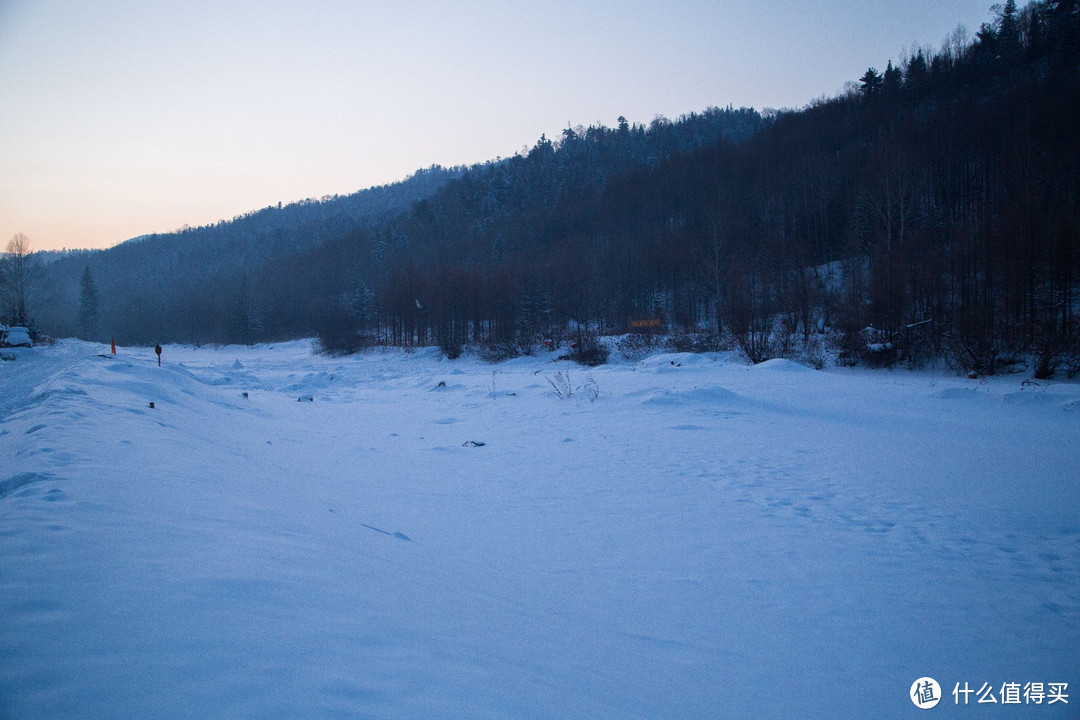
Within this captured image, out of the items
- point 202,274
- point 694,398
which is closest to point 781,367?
point 694,398

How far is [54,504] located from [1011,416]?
42.3ft

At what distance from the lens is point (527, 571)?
3867 millimetres

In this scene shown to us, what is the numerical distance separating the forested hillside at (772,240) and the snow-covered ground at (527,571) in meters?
14.8

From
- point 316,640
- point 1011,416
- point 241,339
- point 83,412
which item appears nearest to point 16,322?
point 241,339

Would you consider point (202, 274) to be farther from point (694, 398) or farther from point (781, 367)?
point (694, 398)

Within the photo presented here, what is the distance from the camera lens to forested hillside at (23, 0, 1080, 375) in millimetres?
20734

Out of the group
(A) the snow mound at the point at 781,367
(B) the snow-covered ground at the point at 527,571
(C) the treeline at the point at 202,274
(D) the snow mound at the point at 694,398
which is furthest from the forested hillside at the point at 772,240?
(B) the snow-covered ground at the point at 527,571

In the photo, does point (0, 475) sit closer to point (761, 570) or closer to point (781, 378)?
point (761, 570)

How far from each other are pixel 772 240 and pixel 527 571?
150 feet

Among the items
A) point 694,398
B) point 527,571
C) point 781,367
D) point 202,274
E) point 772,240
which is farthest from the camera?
point 202,274

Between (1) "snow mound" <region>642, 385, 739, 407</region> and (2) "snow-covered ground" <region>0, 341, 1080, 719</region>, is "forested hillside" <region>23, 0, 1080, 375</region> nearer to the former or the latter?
(1) "snow mound" <region>642, 385, 739, 407</region>

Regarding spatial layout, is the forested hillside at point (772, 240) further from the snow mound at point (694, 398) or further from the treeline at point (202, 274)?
the snow mound at point (694, 398)

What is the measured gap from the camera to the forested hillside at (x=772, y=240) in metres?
20.7

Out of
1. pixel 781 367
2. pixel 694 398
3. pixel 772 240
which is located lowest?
pixel 694 398
